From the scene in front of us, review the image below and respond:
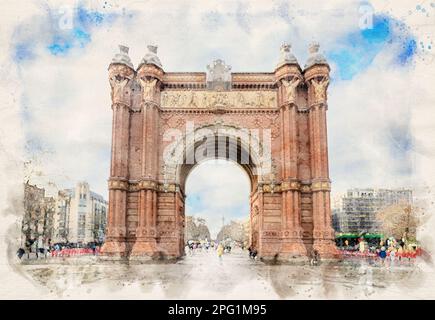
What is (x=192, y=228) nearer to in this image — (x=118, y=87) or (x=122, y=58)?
(x=118, y=87)

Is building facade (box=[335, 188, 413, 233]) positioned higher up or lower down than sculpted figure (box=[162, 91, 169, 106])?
lower down

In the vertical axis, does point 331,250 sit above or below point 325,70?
below

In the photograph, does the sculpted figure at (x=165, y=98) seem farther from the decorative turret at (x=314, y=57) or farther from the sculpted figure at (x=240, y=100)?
the decorative turret at (x=314, y=57)

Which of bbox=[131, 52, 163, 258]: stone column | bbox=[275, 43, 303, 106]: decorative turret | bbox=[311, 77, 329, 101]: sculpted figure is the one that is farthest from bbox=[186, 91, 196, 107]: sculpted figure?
bbox=[311, 77, 329, 101]: sculpted figure

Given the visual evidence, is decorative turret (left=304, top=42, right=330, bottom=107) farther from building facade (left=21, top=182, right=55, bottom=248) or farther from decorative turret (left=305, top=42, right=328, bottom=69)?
building facade (left=21, top=182, right=55, bottom=248)
